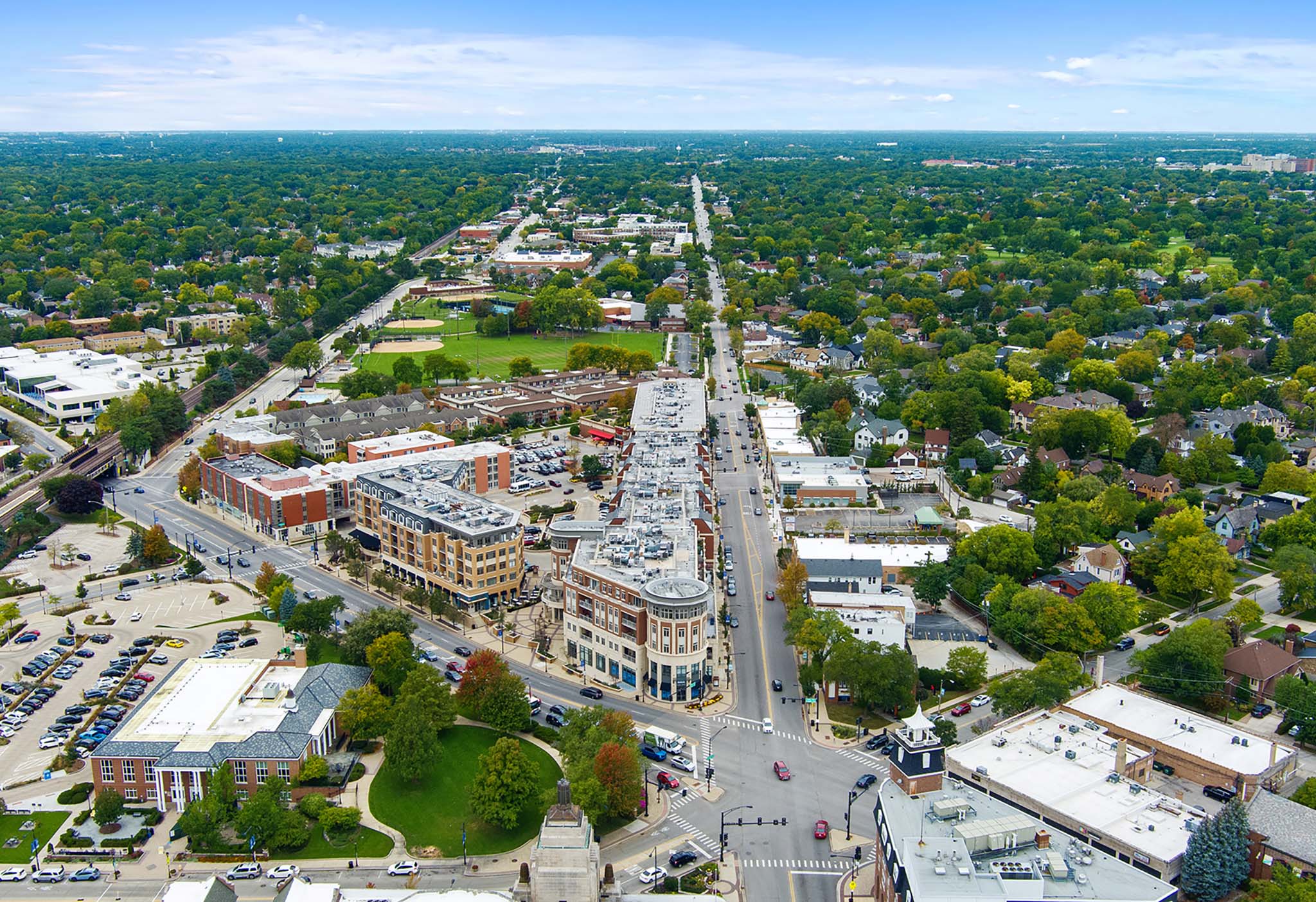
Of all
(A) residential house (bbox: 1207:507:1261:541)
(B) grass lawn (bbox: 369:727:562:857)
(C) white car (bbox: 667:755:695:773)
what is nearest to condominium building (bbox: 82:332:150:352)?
(B) grass lawn (bbox: 369:727:562:857)

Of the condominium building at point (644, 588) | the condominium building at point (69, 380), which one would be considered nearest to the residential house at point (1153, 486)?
the condominium building at point (644, 588)

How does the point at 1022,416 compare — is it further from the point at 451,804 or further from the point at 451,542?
the point at 451,804

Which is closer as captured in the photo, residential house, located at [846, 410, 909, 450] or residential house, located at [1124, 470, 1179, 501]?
residential house, located at [1124, 470, 1179, 501]

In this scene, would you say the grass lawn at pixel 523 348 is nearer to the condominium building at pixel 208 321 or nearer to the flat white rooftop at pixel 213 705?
the condominium building at pixel 208 321

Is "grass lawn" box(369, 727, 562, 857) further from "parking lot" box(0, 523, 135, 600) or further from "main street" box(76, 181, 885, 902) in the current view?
"parking lot" box(0, 523, 135, 600)

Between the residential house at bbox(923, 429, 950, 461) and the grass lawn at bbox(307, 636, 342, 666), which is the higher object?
the residential house at bbox(923, 429, 950, 461)

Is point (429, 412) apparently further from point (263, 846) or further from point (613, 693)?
point (263, 846)

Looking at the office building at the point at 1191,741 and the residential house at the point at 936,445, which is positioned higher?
the residential house at the point at 936,445

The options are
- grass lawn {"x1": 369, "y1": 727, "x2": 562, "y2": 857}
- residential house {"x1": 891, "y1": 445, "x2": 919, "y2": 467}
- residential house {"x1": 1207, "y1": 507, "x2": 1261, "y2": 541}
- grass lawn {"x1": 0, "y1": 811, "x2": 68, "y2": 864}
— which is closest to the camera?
grass lawn {"x1": 0, "y1": 811, "x2": 68, "y2": 864}
